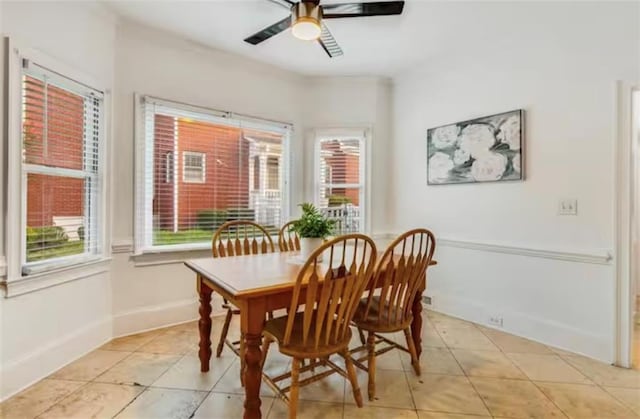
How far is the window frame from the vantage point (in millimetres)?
3801

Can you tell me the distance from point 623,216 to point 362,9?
222 cm

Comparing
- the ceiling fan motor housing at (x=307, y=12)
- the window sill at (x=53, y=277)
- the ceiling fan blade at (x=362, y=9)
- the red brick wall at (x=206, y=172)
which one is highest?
the ceiling fan blade at (x=362, y=9)

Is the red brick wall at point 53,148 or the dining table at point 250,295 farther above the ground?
the red brick wall at point 53,148

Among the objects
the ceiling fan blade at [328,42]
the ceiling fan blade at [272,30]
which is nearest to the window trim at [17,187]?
the ceiling fan blade at [272,30]

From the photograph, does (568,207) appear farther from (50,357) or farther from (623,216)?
(50,357)

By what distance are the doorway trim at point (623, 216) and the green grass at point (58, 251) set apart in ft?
12.6

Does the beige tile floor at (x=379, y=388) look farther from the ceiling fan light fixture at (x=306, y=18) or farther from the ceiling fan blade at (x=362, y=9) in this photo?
the ceiling fan blade at (x=362, y=9)

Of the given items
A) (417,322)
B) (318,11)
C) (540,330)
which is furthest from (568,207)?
(318,11)

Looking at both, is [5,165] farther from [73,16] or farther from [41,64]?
[73,16]

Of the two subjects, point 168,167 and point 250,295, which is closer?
point 250,295

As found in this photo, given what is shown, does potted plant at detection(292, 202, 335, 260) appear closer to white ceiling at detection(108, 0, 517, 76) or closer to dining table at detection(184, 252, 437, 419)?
dining table at detection(184, 252, 437, 419)

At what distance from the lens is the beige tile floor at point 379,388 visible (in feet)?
5.62

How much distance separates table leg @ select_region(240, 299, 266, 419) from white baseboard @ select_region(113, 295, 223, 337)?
5.70ft

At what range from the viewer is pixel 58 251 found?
2250 mm
